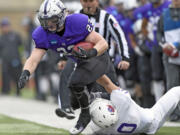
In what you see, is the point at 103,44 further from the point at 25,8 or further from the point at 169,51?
the point at 25,8

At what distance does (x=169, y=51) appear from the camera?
9.40 metres

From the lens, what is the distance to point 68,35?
729cm

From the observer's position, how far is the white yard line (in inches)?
365

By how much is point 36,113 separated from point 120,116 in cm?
414

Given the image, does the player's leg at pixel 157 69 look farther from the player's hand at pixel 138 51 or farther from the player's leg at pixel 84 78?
the player's leg at pixel 84 78

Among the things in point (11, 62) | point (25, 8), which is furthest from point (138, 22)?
point (25, 8)

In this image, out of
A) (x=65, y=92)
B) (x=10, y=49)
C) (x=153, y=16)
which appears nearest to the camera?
(x=65, y=92)

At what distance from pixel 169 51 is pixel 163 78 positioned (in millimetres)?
1163

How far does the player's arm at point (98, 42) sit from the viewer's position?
7.14 metres

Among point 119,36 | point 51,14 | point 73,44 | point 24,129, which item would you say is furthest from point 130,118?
point 24,129

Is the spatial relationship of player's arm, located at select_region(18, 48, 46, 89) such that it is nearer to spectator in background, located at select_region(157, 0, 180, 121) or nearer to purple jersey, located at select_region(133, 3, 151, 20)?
spectator in background, located at select_region(157, 0, 180, 121)

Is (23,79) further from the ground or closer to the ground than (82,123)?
further from the ground

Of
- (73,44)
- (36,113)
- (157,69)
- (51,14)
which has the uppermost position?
(51,14)

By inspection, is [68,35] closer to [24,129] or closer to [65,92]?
[24,129]
